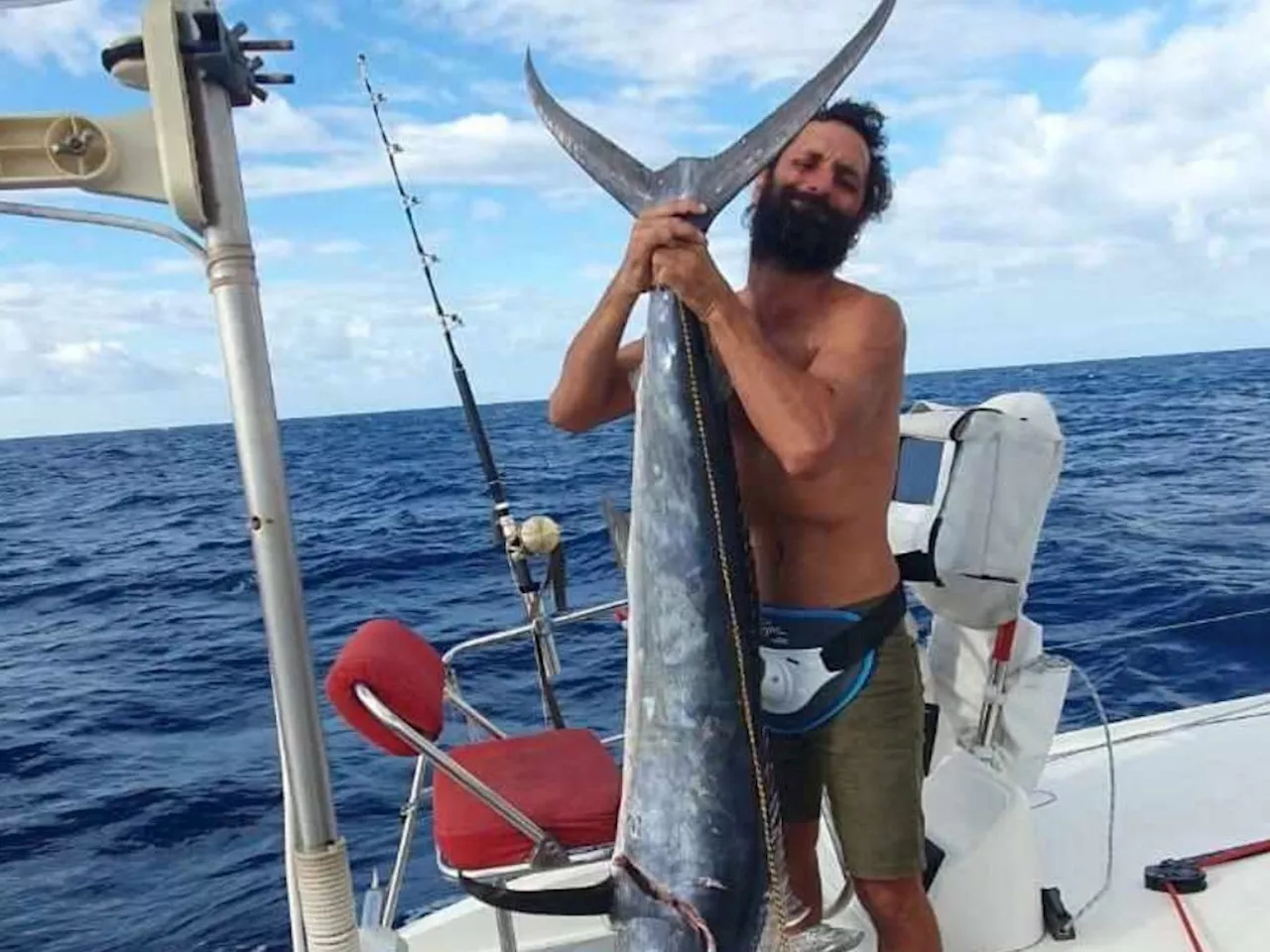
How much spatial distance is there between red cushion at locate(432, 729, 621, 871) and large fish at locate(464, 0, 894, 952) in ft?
0.76

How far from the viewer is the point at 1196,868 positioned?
3324 mm

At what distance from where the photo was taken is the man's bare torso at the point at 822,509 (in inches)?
96.3

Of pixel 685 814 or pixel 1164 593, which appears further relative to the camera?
pixel 1164 593

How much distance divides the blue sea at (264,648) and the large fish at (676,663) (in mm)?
2549

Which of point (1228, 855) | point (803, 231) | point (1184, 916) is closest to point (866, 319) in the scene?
point (803, 231)

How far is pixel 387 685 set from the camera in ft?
8.09

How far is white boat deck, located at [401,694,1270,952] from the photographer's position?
310cm

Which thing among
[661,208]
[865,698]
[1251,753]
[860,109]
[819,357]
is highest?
[860,109]

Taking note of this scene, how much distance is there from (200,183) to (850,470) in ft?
4.21

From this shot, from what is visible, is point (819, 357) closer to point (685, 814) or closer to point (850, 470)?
point (850, 470)

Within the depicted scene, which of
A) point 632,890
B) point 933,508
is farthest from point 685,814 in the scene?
point 933,508

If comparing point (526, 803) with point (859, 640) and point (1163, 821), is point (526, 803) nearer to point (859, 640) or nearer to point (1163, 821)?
point (859, 640)

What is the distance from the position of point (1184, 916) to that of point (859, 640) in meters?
1.31

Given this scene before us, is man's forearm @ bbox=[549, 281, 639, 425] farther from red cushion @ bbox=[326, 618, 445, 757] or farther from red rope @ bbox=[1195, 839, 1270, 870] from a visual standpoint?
red rope @ bbox=[1195, 839, 1270, 870]
